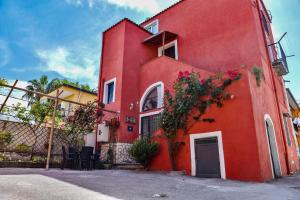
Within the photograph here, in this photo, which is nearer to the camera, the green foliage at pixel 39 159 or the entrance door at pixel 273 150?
the green foliage at pixel 39 159

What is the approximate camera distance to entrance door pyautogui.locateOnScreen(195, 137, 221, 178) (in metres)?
7.32

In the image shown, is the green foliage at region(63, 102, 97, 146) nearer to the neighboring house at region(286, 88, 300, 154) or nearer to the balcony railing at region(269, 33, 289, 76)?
the balcony railing at region(269, 33, 289, 76)

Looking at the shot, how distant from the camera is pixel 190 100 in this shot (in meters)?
8.27

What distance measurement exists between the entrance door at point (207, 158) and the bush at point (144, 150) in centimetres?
189

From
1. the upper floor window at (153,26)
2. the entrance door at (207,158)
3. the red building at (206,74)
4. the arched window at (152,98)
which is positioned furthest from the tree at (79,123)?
the upper floor window at (153,26)

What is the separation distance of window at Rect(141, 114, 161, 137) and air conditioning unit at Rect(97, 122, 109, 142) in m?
1.81

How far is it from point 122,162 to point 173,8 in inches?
418

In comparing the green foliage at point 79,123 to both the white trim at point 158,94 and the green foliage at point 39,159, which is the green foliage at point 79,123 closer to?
the green foliage at point 39,159

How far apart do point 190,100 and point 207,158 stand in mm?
2294

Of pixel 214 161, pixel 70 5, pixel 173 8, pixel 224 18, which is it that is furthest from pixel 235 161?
pixel 173 8

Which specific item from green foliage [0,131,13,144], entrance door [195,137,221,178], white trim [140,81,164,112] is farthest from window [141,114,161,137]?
green foliage [0,131,13,144]

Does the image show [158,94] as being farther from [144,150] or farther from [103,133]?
[103,133]

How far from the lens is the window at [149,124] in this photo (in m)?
10.3

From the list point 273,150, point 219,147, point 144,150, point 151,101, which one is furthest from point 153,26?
point 273,150
